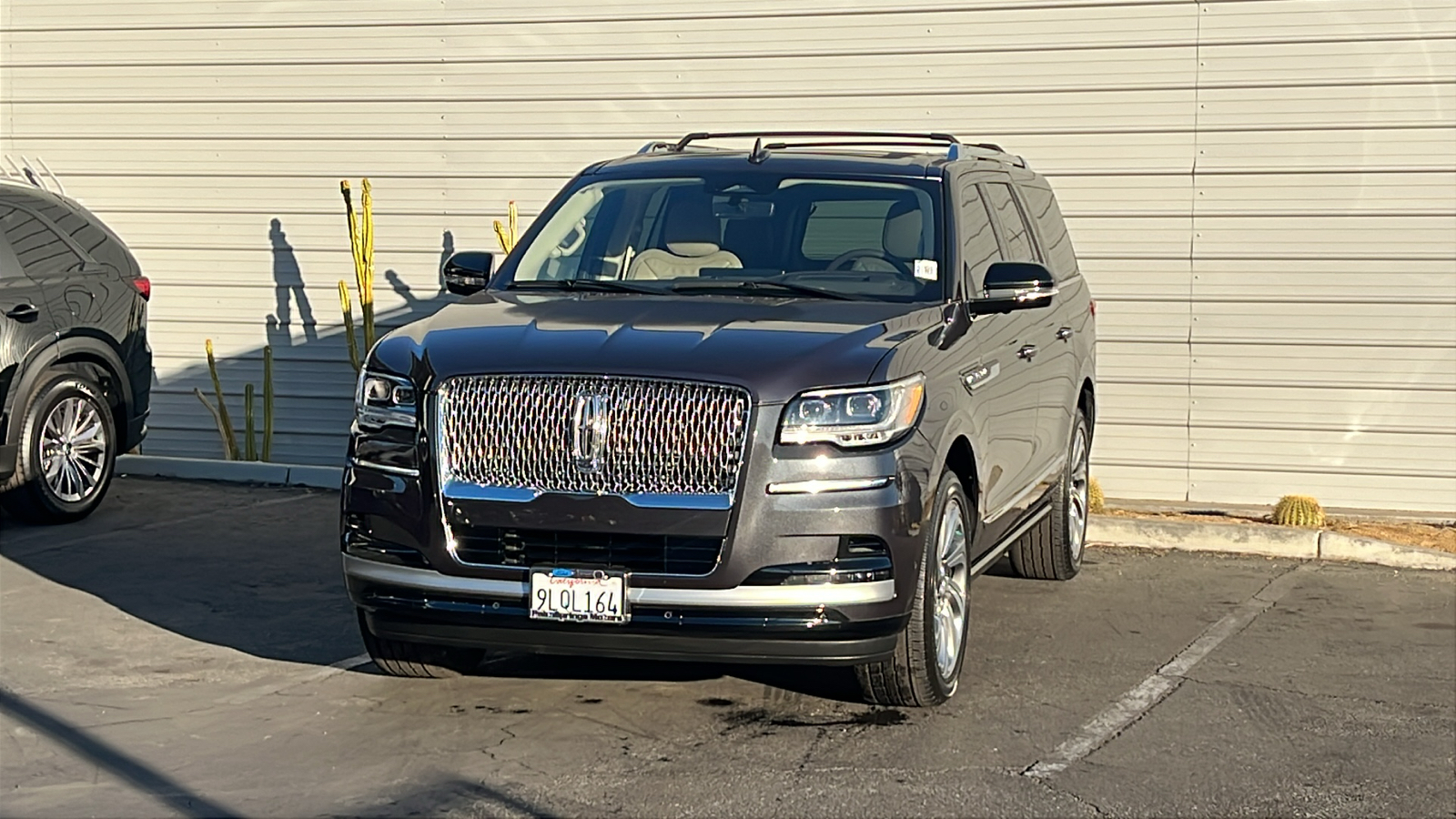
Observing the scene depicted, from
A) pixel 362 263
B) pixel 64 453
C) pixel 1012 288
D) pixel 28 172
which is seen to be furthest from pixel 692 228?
pixel 28 172

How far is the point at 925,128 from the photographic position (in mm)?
11398

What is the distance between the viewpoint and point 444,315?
660 centimetres

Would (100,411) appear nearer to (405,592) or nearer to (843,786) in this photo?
(405,592)

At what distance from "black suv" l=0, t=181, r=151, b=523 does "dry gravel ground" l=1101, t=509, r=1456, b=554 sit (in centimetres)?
569

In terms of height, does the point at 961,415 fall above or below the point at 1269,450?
above

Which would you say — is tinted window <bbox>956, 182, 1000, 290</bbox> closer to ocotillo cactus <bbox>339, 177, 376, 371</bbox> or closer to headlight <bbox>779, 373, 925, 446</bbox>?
headlight <bbox>779, 373, 925, 446</bbox>

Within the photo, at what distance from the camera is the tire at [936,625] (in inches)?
239

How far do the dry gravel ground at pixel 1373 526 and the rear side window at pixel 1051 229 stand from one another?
1.83 m

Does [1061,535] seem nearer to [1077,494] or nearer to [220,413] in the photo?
[1077,494]

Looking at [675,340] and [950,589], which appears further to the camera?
[950,589]

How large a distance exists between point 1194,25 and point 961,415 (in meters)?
5.28

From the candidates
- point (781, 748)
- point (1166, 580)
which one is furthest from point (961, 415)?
point (1166, 580)

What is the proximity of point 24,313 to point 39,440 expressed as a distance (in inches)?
26.7

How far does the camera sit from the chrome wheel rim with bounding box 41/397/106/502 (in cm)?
993
